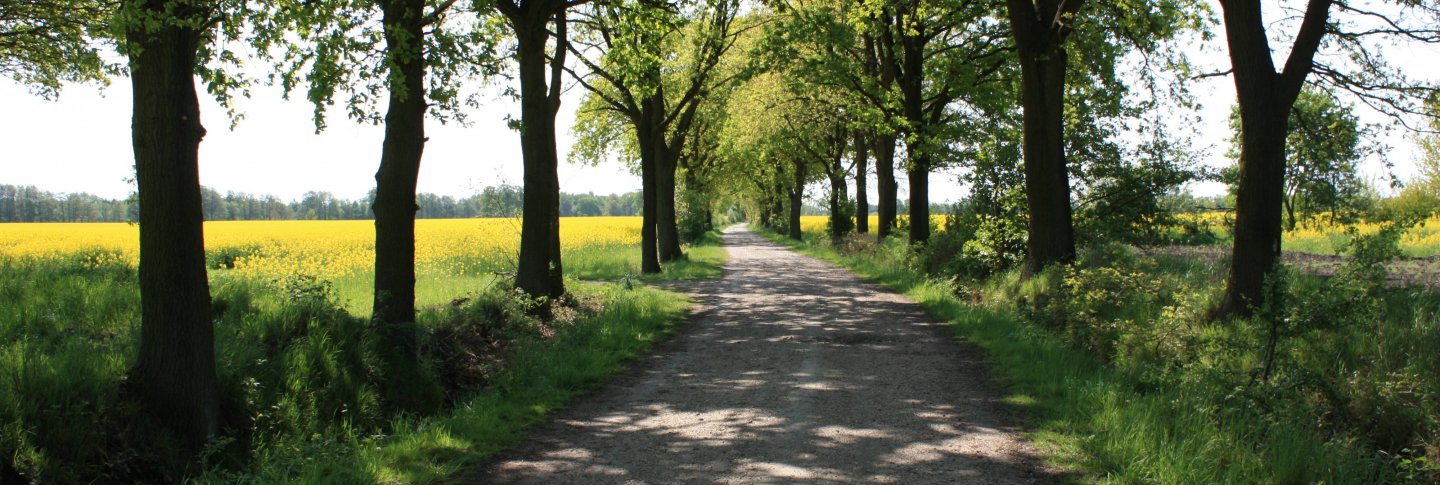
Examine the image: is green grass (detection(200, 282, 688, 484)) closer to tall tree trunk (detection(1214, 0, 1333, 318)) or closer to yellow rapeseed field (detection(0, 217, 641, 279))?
yellow rapeseed field (detection(0, 217, 641, 279))

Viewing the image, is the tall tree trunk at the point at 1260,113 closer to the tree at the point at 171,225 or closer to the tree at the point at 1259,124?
the tree at the point at 1259,124

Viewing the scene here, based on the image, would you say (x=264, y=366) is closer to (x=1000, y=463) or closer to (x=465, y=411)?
(x=465, y=411)

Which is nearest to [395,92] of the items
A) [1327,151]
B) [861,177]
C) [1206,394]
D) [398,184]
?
[398,184]

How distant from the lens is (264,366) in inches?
275

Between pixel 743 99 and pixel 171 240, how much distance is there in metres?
21.0

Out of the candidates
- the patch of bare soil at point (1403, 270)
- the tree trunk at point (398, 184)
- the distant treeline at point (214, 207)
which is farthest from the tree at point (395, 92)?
the distant treeline at point (214, 207)

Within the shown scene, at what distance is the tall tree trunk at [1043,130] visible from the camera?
1280 centimetres

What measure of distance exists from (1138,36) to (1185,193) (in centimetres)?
353

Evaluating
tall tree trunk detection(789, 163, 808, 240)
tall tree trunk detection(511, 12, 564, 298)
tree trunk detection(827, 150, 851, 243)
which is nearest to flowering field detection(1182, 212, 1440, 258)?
tall tree trunk detection(511, 12, 564, 298)

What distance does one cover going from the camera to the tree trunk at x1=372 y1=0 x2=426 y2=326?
8.66m

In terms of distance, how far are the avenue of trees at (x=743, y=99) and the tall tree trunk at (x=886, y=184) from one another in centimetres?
16

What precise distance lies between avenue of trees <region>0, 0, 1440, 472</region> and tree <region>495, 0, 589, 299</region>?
1.3 inches

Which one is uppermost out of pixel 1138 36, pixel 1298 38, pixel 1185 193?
pixel 1138 36

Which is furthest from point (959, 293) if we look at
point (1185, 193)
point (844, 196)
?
point (844, 196)
